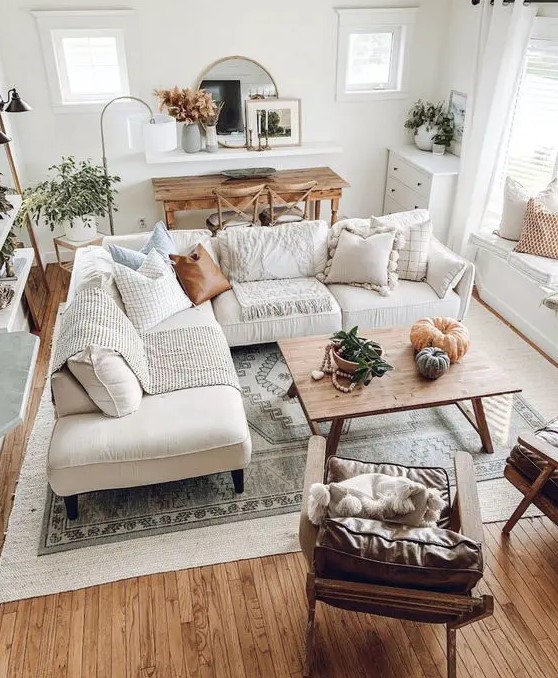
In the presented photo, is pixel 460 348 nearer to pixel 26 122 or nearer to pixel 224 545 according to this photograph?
pixel 224 545

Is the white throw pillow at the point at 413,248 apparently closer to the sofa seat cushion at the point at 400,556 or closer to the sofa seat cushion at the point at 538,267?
the sofa seat cushion at the point at 538,267

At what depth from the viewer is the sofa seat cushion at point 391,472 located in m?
2.36

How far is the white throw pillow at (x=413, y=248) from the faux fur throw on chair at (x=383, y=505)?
228cm

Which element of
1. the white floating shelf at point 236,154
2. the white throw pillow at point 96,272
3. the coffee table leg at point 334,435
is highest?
the white floating shelf at point 236,154

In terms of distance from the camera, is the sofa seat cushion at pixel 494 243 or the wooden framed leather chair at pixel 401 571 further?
the sofa seat cushion at pixel 494 243

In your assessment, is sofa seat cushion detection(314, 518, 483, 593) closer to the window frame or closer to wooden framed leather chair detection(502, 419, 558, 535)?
wooden framed leather chair detection(502, 419, 558, 535)

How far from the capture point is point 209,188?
191 inches

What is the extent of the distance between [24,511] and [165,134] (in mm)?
2708

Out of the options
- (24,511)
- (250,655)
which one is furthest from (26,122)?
(250,655)

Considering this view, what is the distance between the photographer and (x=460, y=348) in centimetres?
306

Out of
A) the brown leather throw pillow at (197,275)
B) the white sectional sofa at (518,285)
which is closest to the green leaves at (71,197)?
the brown leather throw pillow at (197,275)

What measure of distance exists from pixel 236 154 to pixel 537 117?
247 centimetres

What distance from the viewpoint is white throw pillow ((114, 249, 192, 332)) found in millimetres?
3334

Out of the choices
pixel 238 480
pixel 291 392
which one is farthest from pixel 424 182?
pixel 238 480
